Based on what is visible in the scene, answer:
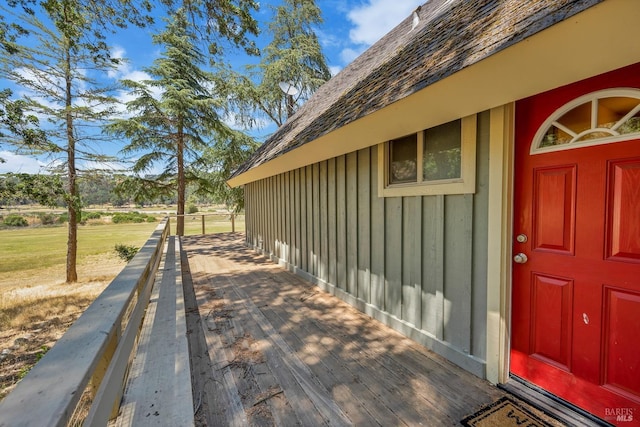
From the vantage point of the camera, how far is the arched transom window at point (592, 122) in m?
1.64

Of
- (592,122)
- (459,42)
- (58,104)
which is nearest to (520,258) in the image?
(592,122)

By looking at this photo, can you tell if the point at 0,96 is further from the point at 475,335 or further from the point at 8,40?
the point at 475,335

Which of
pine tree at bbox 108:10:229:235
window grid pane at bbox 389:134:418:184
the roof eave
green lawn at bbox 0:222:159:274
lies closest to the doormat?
window grid pane at bbox 389:134:418:184

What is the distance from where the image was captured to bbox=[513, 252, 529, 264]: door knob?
212 centimetres

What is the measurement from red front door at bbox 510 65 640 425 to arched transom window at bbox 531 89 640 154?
0.05 metres

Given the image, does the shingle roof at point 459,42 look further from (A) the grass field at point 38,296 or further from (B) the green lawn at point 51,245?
(B) the green lawn at point 51,245

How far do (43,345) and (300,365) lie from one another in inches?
265

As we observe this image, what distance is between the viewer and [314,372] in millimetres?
2342

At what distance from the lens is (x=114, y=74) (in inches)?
427

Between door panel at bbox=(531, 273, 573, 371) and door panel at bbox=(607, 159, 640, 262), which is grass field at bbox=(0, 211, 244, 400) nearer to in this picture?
door panel at bbox=(531, 273, 573, 371)

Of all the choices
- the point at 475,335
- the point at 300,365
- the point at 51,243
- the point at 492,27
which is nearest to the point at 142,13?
the point at 492,27

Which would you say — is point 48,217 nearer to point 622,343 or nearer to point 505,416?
point 505,416

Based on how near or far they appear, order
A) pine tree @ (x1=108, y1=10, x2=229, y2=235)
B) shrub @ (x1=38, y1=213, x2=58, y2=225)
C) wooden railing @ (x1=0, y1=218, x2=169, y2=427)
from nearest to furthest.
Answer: wooden railing @ (x1=0, y1=218, x2=169, y2=427) → shrub @ (x1=38, y1=213, x2=58, y2=225) → pine tree @ (x1=108, y1=10, x2=229, y2=235)

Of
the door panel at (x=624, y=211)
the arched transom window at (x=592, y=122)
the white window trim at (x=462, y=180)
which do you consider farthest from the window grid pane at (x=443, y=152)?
the door panel at (x=624, y=211)
